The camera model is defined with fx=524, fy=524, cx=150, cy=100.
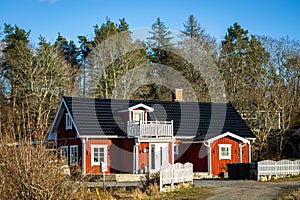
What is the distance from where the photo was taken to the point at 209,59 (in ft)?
164

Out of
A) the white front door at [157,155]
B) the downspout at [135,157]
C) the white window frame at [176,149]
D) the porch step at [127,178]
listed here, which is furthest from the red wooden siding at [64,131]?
the white window frame at [176,149]

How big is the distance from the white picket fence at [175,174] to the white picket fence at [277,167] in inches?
205

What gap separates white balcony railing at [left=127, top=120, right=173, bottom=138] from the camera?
3256 centimetres

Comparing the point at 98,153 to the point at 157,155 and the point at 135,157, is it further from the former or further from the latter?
the point at 157,155

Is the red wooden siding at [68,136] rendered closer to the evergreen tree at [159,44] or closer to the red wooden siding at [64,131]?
the red wooden siding at [64,131]

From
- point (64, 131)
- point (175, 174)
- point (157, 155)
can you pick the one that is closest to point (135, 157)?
point (157, 155)

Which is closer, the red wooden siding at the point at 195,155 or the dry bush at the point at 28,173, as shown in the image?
the dry bush at the point at 28,173

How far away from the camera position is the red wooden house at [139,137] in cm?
3256

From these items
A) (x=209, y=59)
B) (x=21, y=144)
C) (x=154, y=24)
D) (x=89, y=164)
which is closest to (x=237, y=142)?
(x=89, y=164)

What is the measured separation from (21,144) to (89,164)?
18.9 meters

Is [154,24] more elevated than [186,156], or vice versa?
[154,24]

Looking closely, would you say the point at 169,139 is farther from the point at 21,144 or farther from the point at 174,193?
the point at 21,144

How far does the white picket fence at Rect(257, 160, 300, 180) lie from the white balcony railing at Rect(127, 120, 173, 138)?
7643 mm

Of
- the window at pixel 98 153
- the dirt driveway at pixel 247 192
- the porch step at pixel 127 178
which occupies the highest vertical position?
the window at pixel 98 153
